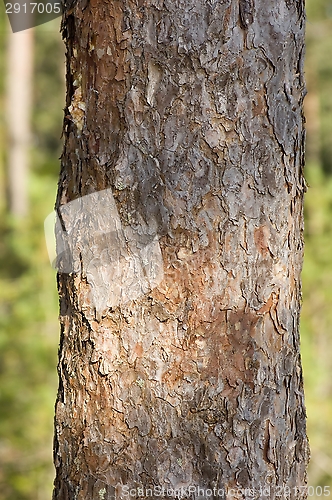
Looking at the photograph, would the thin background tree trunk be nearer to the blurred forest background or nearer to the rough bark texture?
the blurred forest background

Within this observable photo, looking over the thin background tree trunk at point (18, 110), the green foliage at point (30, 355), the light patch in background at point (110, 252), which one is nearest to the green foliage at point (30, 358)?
the green foliage at point (30, 355)

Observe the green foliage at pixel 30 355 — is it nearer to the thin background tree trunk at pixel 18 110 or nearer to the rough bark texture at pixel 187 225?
the rough bark texture at pixel 187 225

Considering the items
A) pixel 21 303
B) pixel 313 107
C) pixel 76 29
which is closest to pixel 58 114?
pixel 313 107

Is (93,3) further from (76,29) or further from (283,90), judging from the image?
(283,90)

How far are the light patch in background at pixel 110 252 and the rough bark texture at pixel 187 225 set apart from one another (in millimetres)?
17

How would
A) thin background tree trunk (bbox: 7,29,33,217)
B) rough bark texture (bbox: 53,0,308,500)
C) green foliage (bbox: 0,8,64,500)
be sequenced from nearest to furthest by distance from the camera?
rough bark texture (bbox: 53,0,308,500), green foliage (bbox: 0,8,64,500), thin background tree trunk (bbox: 7,29,33,217)

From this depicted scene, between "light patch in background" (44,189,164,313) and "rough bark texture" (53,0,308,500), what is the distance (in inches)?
0.7

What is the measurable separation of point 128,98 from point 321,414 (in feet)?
13.0

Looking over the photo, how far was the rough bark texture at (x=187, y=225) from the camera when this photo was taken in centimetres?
124

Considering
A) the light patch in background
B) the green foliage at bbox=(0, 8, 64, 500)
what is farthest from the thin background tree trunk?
the light patch in background

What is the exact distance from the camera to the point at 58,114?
585 inches

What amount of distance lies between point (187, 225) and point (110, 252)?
20 cm

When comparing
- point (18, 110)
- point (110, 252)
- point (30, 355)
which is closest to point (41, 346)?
point (30, 355)

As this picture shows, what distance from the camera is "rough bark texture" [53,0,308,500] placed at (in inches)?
48.9
